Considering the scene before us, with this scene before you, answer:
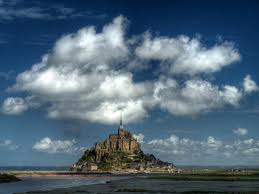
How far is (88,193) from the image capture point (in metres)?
84.8

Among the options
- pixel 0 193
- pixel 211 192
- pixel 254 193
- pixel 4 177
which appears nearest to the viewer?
pixel 254 193

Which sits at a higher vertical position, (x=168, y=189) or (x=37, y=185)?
(x=37, y=185)

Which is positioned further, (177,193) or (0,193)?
(0,193)

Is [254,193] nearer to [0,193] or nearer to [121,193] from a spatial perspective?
[121,193]

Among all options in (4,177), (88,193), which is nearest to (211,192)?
(88,193)

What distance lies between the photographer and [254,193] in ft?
253

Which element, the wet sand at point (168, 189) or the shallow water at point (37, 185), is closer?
the wet sand at point (168, 189)

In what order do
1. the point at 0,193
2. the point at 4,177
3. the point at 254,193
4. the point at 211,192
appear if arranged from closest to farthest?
the point at 254,193 → the point at 211,192 → the point at 0,193 → the point at 4,177

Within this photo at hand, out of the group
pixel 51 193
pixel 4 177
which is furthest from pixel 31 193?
pixel 4 177

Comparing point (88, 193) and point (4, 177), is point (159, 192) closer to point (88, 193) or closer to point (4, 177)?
point (88, 193)

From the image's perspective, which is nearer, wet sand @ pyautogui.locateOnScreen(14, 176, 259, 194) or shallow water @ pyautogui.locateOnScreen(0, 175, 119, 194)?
wet sand @ pyautogui.locateOnScreen(14, 176, 259, 194)

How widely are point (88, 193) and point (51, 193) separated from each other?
6169 mm

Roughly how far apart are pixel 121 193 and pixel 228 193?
17.6 meters

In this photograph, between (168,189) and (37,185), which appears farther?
(37,185)
